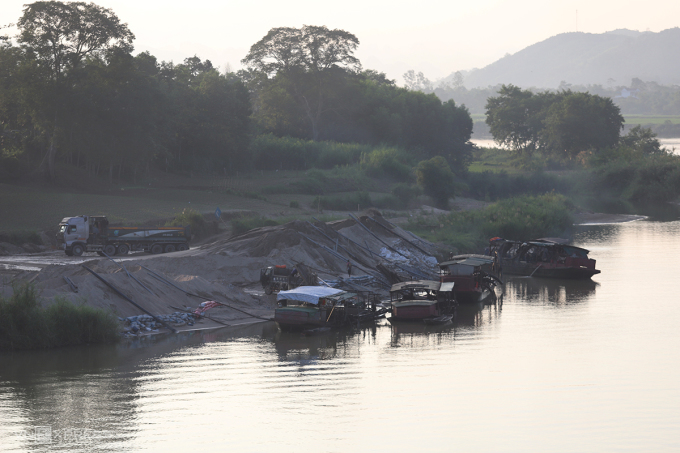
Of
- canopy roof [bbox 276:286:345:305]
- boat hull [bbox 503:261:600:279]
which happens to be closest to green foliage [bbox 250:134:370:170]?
boat hull [bbox 503:261:600:279]

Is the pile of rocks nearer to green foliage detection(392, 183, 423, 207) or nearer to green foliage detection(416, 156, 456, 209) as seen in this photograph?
green foliage detection(392, 183, 423, 207)

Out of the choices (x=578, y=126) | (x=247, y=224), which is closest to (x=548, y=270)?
(x=247, y=224)

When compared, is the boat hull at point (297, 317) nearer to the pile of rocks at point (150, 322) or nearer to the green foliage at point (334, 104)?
the pile of rocks at point (150, 322)

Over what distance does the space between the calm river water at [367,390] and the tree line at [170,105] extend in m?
49.9

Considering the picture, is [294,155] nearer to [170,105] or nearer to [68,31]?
[170,105]

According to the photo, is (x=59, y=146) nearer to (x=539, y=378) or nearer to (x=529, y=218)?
(x=529, y=218)

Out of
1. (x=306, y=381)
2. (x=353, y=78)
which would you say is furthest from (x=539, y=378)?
(x=353, y=78)

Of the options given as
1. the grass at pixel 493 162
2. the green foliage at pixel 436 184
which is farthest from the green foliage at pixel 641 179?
the green foliage at pixel 436 184

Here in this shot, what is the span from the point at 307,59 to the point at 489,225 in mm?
69549

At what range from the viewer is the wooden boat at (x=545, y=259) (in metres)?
60.2

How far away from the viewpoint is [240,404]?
26.8 metres

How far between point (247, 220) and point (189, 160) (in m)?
39.7

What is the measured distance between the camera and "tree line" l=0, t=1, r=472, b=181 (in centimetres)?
7856

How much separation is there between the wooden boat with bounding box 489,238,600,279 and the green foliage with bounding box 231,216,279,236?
21011 millimetres
